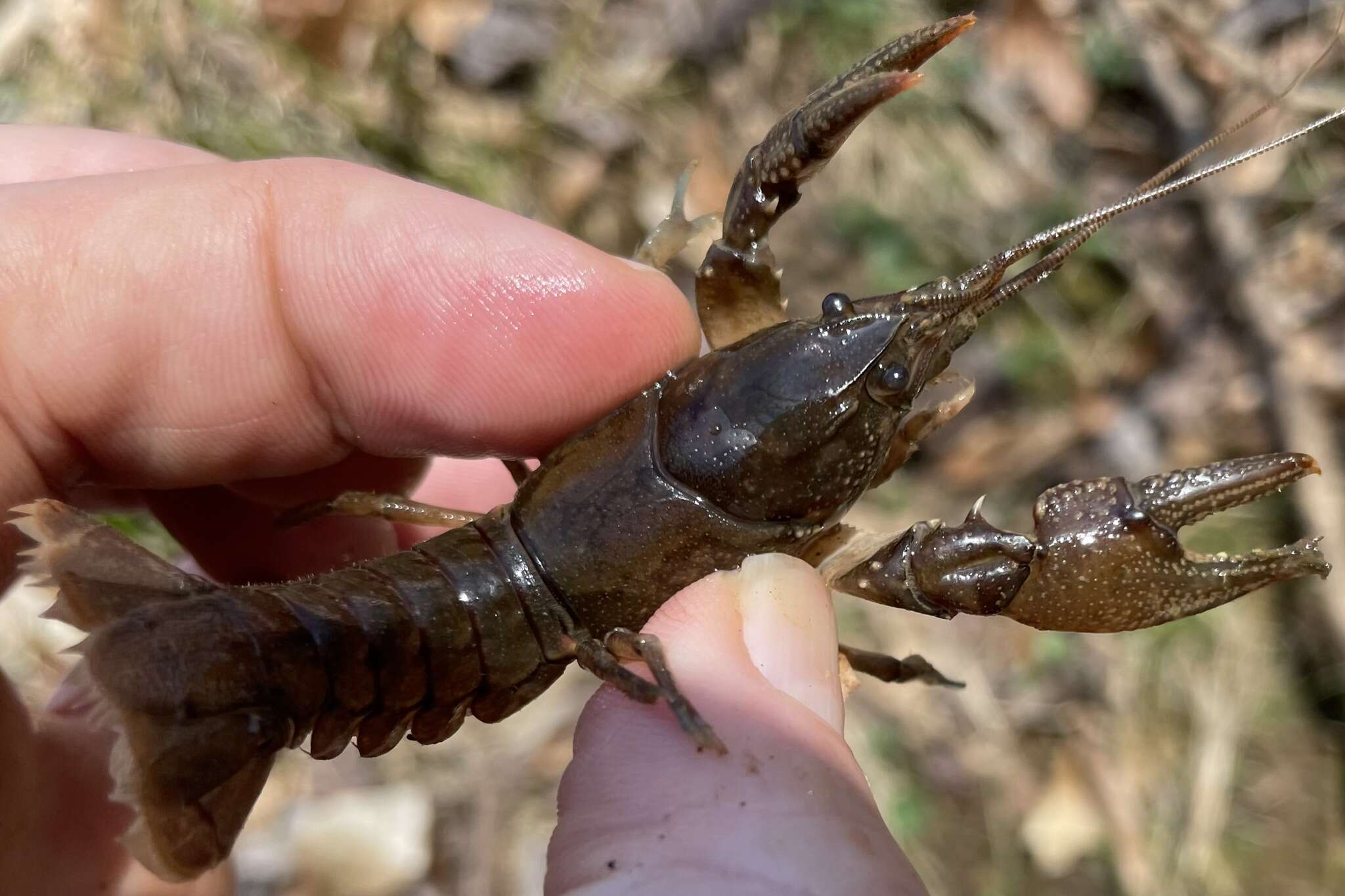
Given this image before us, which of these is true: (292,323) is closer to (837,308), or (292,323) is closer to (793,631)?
(837,308)

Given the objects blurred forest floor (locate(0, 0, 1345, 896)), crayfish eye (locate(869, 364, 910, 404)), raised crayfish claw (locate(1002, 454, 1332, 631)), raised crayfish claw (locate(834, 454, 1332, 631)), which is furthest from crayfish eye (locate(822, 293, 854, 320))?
blurred forest floor (locate(0, 0, 1345, 896))

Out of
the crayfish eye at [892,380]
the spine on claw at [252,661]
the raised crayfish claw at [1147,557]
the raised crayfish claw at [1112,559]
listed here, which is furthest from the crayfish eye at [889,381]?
the spine on claw at [252,661]

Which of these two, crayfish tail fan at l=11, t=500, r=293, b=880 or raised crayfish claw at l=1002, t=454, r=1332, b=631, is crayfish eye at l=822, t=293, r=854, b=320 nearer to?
raised crayfish claw at l=1002, t=454, r=1332, b=631

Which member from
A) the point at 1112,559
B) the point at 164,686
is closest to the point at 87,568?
the point at 164,686

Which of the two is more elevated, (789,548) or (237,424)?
(789,548)

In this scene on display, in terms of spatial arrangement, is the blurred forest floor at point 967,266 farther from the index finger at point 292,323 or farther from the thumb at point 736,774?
the thumb at point 736,774

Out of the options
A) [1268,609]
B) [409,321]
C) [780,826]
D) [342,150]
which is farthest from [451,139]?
[1268,609]

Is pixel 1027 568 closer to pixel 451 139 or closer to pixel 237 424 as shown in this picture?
pixel 237 424
